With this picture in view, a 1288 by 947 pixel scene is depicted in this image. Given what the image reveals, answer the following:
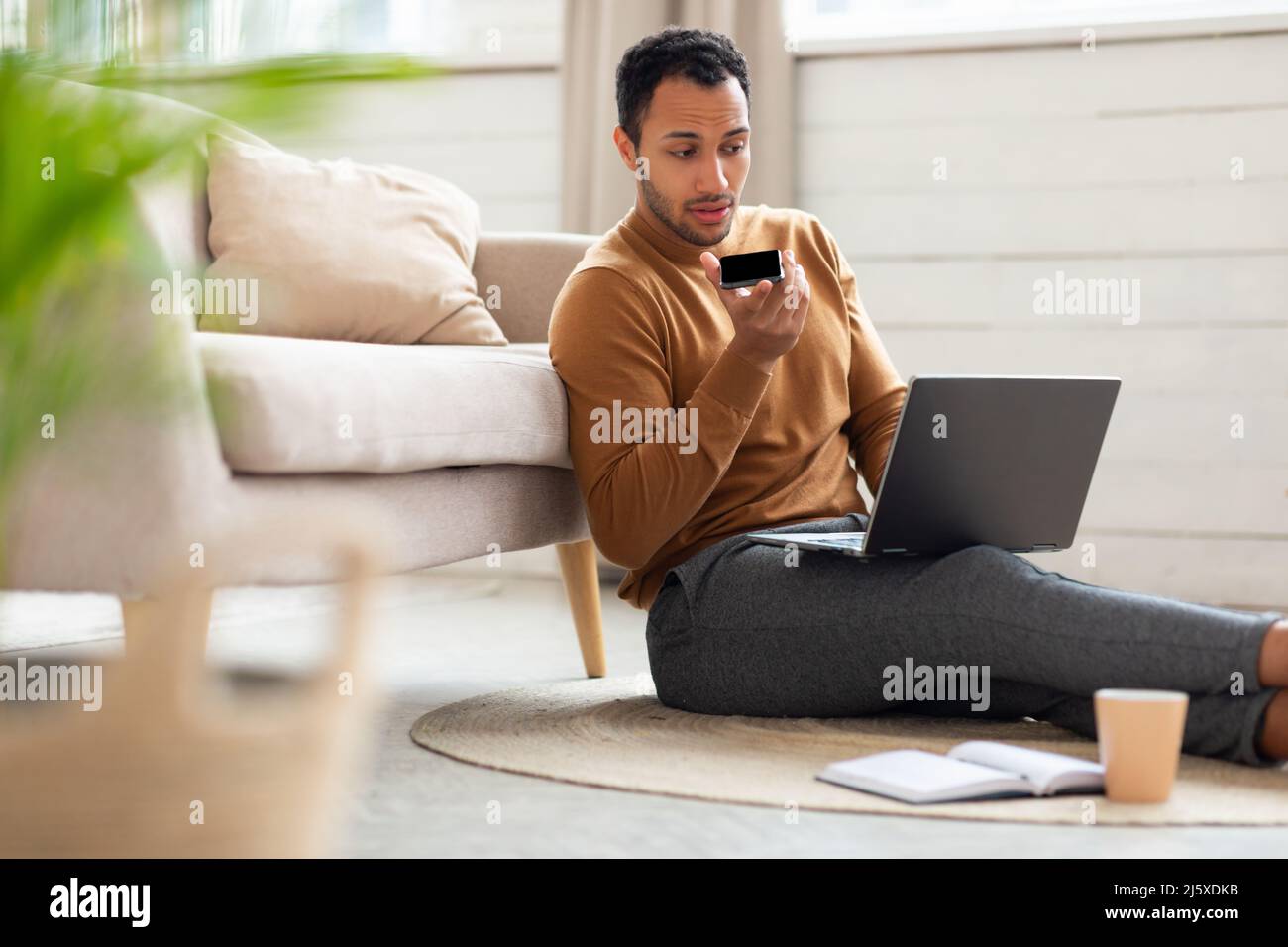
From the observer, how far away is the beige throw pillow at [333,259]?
2.29 metres


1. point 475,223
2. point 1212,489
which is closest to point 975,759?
point 475,223

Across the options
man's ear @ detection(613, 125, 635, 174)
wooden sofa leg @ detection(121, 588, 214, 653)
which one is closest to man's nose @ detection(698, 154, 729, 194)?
man's ear @ detection(613, 125, 635, 174)

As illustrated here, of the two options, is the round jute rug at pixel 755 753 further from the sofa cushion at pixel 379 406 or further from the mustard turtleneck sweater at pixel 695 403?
the sofa cushion at pixel 379 406

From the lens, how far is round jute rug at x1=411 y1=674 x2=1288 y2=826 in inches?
53.7

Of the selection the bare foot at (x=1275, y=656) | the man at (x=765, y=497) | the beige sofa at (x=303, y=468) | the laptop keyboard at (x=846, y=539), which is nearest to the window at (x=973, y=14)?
the man at (x=765, y=497)

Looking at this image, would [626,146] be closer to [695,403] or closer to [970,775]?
[695,403]

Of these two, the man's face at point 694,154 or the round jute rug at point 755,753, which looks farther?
the man's face at point 694,154

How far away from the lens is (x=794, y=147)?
11.3 feet

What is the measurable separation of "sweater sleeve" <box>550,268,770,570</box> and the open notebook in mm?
404

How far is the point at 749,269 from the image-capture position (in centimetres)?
171

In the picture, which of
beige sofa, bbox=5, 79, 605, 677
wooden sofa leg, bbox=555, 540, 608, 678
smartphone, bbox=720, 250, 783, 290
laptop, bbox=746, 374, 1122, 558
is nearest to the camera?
beige sofa, bbox=5, 79, 605, 677

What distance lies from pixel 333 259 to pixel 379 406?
2.60 feet

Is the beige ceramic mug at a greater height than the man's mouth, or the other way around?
the man's mouth

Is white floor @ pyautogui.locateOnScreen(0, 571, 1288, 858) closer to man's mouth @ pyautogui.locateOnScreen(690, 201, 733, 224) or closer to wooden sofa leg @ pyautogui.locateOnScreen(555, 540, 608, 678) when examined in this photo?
wooden sofa leg @ pyautogui.locateOnScreen(555, 540, 608, 678)
